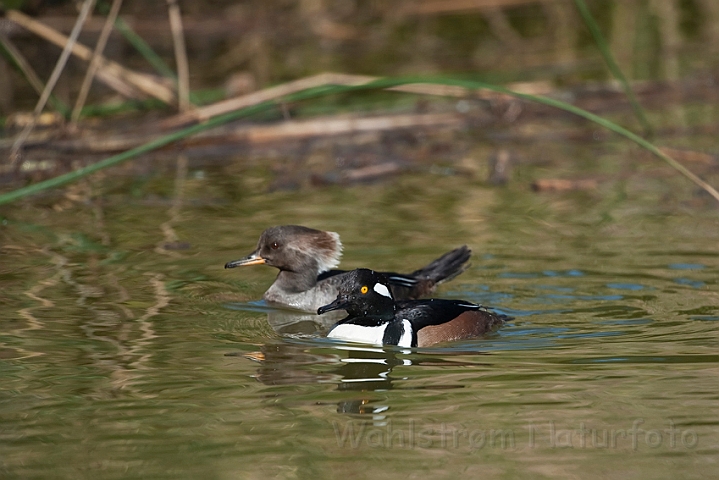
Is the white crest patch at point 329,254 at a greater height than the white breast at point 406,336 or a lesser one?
greater

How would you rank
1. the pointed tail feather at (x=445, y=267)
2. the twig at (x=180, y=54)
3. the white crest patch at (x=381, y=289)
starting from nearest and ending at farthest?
the white crest patch at (x=381, y=289) → the pointed tail feather at (x=445, y=267) → the twig at (x=180, y=54)

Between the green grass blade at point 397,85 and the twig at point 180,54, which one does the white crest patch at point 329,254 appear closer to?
the green grass blade at point 397,85

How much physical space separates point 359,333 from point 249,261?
148 cm

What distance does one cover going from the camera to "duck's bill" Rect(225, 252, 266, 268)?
733 centimetres

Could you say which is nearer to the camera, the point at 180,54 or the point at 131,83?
the point at 180,54

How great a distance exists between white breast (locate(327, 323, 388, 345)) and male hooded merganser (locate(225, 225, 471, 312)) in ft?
3.03

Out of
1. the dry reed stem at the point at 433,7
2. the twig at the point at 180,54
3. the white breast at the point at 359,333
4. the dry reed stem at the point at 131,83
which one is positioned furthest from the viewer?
the dry reed stem at the point at 433,7

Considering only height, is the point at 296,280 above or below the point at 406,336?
above

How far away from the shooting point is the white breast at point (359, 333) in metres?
6.16

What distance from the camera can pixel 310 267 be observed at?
7719 millimetres

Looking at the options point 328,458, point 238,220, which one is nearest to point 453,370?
point 328,458

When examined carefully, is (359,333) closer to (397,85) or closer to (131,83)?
(397,85)

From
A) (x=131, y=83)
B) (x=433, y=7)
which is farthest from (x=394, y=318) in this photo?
(x=433, y=7)

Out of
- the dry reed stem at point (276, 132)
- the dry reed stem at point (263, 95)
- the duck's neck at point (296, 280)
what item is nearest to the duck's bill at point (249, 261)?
the duck's neck at point (296, 280)
